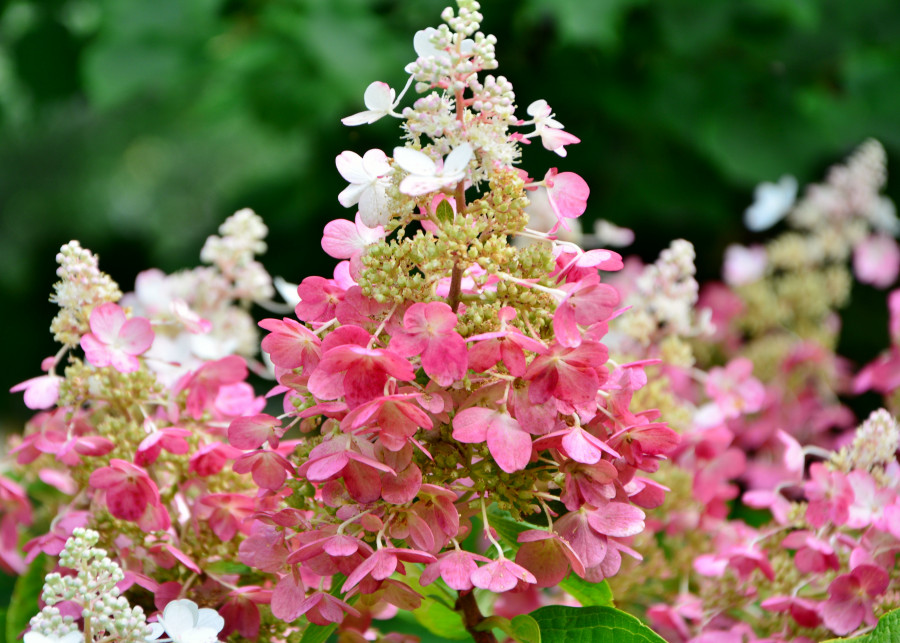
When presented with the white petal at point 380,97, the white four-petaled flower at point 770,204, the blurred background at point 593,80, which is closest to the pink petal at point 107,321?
the white petal at point 380,97

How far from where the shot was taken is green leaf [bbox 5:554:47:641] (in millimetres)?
668

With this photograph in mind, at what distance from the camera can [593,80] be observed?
1558 millimetres

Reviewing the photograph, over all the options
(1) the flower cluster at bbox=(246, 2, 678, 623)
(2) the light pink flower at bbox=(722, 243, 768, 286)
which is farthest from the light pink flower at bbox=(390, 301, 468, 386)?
(2) the light pink flower at bbox=(722, 243, 768, 286)

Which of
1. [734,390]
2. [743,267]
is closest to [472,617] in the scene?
[734,390]

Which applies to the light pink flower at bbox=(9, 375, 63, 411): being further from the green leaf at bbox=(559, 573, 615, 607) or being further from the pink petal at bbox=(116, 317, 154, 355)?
the green leaf at bbox=(559, 573, 615, 607)

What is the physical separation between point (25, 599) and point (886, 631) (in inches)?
23.5

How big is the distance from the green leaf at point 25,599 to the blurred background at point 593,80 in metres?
0.75

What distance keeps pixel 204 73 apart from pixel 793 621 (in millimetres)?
1404

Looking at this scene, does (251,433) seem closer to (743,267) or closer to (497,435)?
(497,435)

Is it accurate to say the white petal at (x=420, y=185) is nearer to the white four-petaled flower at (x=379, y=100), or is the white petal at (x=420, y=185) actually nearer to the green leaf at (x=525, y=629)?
the white four-petaled flower at (x=379, y=100)

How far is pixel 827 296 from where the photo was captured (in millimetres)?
1246

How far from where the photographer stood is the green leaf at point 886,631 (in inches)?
21.1

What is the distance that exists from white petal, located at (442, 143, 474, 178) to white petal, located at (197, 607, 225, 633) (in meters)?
0.28

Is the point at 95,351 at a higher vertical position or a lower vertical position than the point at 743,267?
lower
